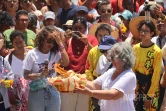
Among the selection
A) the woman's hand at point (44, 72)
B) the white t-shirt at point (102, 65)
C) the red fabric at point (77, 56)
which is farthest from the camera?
the red fabric at point (77, 56)

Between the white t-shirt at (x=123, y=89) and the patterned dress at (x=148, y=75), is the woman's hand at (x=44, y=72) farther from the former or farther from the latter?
the patterned dress at (x=148, y=75)

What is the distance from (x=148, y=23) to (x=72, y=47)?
1.32m

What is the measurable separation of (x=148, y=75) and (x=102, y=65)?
75 centimetres

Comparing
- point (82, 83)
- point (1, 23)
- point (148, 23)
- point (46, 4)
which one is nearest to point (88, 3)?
point (46, 4)

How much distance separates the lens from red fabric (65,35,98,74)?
8.94m

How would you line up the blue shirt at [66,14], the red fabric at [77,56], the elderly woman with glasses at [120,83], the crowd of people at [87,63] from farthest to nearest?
the blue shirt at [66,14] < the red fabric at [77,56] < the crowd of people at [87,63] < the elderly woman with glasses at [120,83]

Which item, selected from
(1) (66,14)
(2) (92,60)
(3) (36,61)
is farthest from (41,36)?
(1) (66,14)

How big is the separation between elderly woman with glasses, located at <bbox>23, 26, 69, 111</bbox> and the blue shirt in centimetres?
264

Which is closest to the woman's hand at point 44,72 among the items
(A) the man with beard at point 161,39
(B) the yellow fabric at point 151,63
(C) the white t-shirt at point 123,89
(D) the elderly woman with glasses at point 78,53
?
(D) the elderly woman with glasses at point 78,53

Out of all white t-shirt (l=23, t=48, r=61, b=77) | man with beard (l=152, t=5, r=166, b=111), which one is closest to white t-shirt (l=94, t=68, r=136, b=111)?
white t-shirt (l=23, t=48, r=61, b=77)

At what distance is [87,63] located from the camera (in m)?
8.82

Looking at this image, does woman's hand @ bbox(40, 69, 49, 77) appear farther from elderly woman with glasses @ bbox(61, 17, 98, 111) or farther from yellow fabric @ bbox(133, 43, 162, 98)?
yellow fabric @ bbox(133, 43, 162, 98)

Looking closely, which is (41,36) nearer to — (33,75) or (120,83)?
(33,75)

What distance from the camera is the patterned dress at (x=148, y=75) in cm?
853
